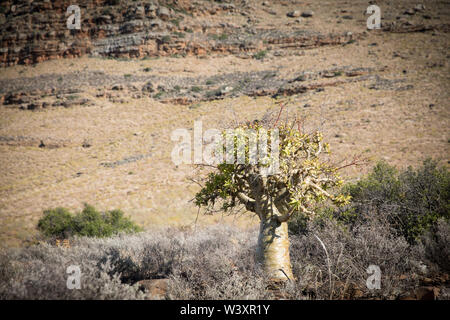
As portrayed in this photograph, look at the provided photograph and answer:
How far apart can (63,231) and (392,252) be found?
1315 centimetres

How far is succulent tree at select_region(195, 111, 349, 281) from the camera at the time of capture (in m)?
3.95

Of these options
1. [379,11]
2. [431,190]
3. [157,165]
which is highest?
[379,11]

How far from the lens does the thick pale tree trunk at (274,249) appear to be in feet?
13.4

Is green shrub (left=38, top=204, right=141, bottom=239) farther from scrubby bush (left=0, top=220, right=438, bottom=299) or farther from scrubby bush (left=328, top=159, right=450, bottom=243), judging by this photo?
scrubby bush (left=328, top=159, right=450, bottom=243)

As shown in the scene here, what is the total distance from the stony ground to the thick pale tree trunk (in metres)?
1.83

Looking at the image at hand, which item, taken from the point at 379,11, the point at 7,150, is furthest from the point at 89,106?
the point at 379,11

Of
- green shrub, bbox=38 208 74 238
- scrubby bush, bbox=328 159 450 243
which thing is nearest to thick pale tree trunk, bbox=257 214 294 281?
scrubby bush, bbox=328 159 450 243

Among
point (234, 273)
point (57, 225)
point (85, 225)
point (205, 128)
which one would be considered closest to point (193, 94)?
point (205, 128)

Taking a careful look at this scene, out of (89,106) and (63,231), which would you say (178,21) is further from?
(63,231)

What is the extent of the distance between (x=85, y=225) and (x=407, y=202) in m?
12.2

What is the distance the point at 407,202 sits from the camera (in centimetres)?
634

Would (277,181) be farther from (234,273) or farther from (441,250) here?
(441,250)

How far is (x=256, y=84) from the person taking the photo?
4034cm

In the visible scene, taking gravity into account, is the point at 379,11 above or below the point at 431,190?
above
